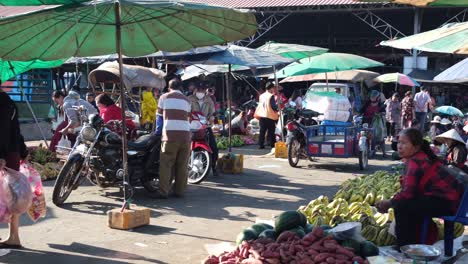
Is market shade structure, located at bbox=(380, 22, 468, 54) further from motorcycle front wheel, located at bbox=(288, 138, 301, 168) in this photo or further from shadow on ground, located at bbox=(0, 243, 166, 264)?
motorcycle front wheel, located at bbox=(288, 138, 301, 168)

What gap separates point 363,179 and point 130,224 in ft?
12.5

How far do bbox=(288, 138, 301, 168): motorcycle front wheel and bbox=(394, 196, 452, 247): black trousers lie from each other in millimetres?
6732

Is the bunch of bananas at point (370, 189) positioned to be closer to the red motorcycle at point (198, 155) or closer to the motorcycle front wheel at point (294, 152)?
the red motorcycle at point (198, 155)

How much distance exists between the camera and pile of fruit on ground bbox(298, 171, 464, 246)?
6.08m

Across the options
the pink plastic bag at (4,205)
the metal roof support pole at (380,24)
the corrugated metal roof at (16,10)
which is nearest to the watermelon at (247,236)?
the pink plastic bag at (4,205)

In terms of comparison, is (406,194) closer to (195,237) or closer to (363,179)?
(195,237)

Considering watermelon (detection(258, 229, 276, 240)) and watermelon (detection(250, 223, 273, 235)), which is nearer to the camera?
watermelon (detection(258, 229, 276, 240))

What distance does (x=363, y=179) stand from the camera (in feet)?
29.3

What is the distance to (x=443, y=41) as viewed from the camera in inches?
240

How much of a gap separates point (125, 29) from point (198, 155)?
126 inches

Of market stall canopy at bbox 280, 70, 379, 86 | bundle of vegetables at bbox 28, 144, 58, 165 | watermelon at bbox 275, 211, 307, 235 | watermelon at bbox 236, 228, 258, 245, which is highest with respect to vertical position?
market stall canopy at bbox 280, 70, 379, 86

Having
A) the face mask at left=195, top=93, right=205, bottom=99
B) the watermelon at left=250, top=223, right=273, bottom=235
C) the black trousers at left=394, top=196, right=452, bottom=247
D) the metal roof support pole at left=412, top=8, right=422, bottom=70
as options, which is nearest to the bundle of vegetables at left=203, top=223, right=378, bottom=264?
the watermelon at left=250, top=223, right=273, bottom=235

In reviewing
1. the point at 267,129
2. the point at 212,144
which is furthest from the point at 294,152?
the point at 267,129

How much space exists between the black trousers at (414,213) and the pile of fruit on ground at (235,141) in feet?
33.5
